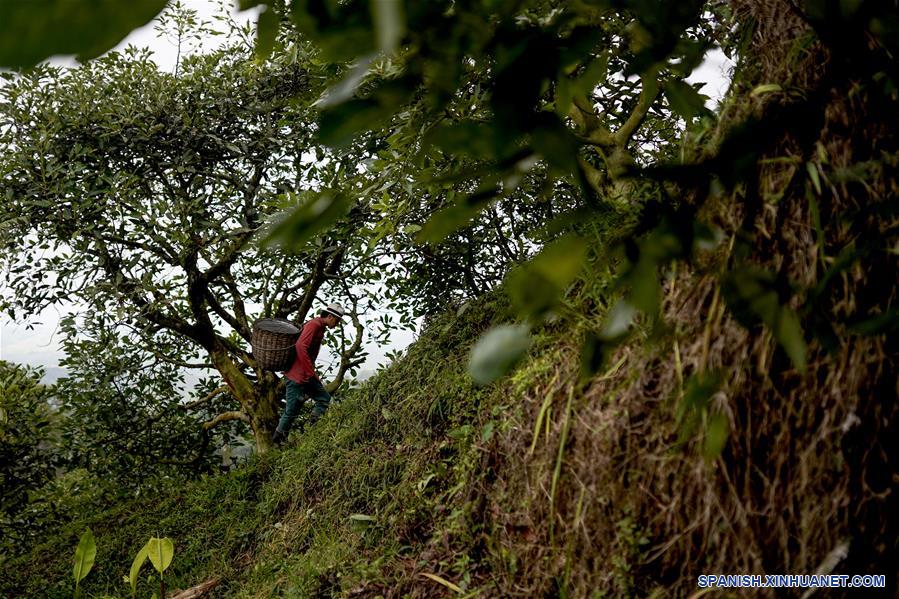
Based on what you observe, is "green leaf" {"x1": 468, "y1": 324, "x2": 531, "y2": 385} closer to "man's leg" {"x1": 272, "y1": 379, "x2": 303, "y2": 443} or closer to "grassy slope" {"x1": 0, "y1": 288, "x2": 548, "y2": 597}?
"grassy slope" {"x1": 0, "y1": 288, "x2": 548, "y2": 597}

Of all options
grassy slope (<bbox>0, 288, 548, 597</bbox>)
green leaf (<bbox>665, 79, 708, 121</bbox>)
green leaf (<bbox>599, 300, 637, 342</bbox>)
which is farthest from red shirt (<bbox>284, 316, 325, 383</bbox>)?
green leaf (<bbox>599, 300, 637, 342</bbox>)

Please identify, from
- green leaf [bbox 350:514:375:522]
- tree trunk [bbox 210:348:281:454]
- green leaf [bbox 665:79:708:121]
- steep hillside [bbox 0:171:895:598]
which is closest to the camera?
green leaf [bbox 665:79:708:121]

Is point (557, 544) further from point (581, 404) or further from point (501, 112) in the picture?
point (501, 112)

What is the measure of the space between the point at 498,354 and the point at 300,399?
247 inches

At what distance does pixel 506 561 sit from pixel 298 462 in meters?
2.76

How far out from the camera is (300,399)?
6754 mm

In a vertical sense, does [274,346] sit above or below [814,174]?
above

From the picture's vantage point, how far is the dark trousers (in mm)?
6641

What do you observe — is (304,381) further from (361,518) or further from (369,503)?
(361,518)

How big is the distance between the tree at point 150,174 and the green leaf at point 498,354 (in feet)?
15.7

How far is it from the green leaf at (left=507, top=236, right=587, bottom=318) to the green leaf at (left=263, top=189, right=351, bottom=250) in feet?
0.62

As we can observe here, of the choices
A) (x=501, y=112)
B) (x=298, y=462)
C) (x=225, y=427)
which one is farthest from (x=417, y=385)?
(x=225, y=427)

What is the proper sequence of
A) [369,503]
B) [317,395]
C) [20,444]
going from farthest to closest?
[317,395]
[20,444]
[369,503]

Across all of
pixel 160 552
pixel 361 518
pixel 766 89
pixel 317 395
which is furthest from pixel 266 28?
pixel 317 395
